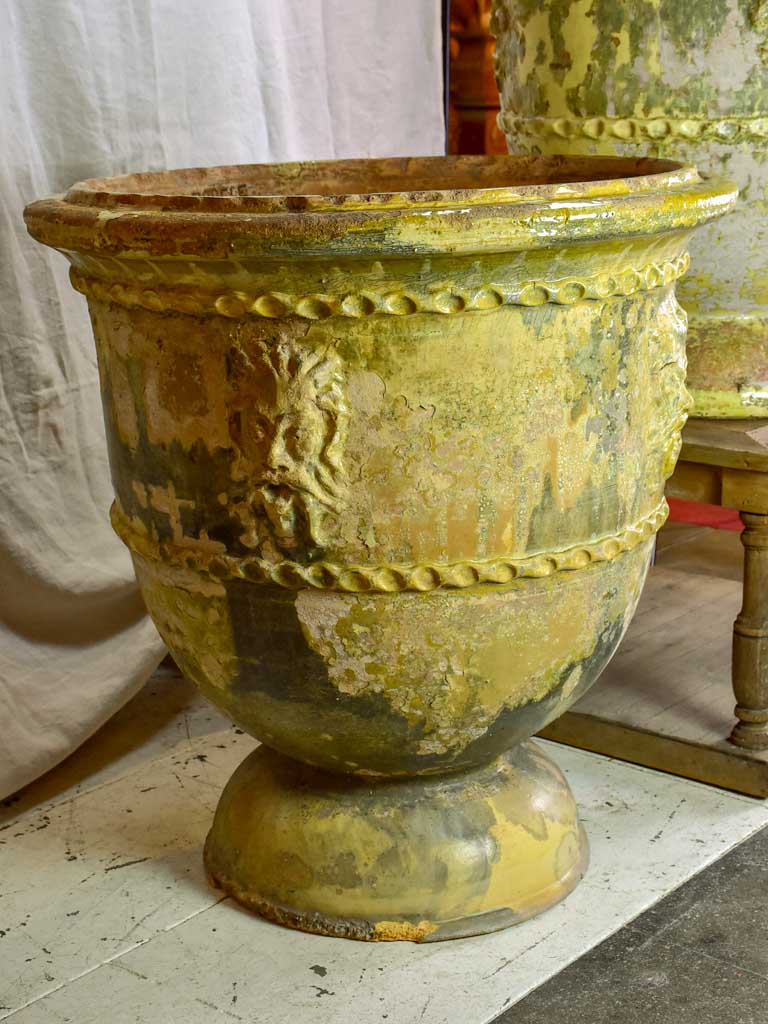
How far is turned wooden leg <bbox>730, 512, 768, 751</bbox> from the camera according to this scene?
1982 mm

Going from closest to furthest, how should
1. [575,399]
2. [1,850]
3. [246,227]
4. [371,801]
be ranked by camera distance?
1. [246,227]
2. [575,399]
3. [371,801]
4. [1,850]

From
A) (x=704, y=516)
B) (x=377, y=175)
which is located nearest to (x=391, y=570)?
(x=377, y=175)

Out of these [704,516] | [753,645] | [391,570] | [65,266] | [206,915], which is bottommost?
[704,516]

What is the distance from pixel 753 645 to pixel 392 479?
2.61 ft

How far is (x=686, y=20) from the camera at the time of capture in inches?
77.9

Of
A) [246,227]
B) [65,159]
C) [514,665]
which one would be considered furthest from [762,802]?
[65,159]

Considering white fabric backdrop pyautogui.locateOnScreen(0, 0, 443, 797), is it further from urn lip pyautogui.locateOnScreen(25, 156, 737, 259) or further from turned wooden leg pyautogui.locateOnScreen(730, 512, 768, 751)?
turned wooden leg pyautogui.locateOnScreen(730, 512, 768, 751)

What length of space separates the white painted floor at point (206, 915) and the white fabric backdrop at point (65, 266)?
0.15 meters

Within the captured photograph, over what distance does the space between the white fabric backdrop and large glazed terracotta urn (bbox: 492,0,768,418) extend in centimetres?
45

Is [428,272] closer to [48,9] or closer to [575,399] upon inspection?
[575,399]

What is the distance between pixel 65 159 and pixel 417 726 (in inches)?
42.1

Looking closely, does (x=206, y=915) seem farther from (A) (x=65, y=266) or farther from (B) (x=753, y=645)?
(A) (x=65, y=266)

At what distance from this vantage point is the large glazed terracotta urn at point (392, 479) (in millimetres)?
1393

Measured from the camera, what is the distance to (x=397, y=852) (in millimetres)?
1686
